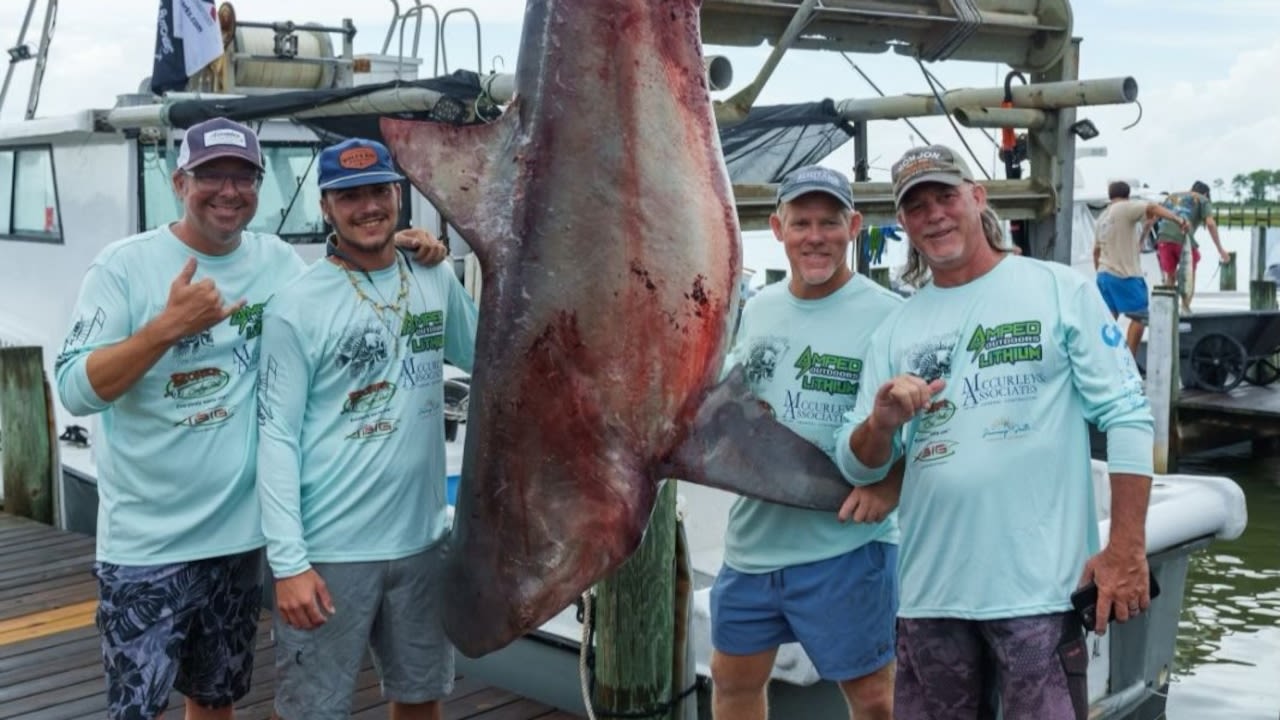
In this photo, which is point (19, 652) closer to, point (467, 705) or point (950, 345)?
point (467, 705)

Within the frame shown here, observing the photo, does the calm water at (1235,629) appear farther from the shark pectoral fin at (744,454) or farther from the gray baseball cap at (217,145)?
the gray baseball cap at (217,145)

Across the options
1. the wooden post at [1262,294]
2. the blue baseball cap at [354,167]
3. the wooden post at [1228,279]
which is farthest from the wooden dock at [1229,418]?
the wooden post at [1228,279]

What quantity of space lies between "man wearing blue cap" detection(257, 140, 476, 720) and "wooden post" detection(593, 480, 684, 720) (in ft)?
2.15

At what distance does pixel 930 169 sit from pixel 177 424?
1.71 m

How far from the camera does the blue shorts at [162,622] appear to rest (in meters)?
2.99

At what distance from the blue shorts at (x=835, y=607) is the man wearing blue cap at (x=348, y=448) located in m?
0.80

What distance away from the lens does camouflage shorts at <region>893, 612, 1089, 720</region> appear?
2.68 meters

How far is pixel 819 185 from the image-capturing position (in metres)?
3.06

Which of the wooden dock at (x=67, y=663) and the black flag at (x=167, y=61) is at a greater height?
the black flag at (x=167, y=61)

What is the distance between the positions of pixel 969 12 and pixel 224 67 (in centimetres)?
473

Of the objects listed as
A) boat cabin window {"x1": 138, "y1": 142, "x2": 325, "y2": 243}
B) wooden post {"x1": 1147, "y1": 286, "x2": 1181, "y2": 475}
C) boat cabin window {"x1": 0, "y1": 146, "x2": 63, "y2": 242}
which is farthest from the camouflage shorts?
wooden post {"x1": 1147, "y1": 286, "x2": 1181, "y2": 475}

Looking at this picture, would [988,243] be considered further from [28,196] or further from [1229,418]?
[1229,418]

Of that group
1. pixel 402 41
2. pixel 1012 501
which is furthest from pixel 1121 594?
pixel 402 41

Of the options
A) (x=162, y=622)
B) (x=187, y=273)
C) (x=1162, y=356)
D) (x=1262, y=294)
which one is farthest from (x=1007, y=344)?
(x=1262, y=294)
